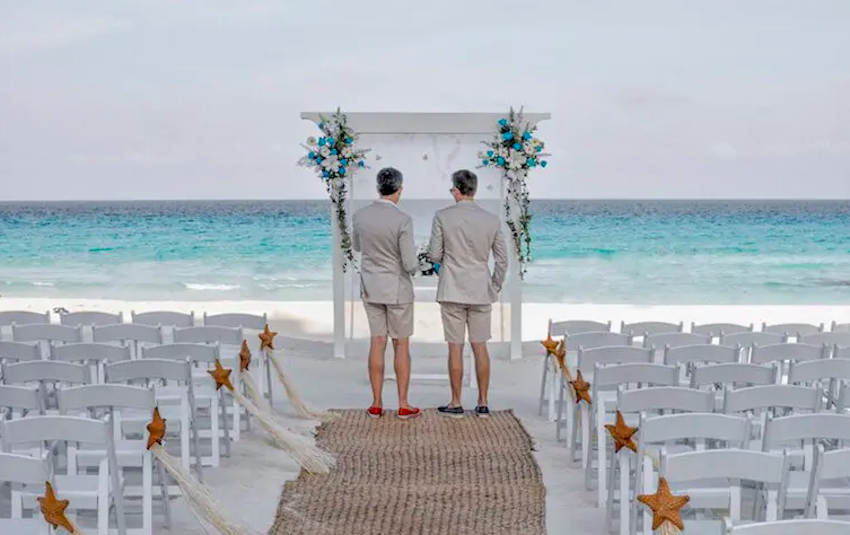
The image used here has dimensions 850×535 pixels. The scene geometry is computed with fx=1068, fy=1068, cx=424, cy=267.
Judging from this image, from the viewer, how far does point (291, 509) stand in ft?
16.8

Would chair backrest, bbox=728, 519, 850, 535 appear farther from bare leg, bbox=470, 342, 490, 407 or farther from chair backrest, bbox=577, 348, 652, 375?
bare leg, bbox=470, 342, 490, 407

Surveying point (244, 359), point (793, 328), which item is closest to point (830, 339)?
point (793, 328)

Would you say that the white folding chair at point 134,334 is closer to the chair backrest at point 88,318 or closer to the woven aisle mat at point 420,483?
the chair backrest at point 88,318

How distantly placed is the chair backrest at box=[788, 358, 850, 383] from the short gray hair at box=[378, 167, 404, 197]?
2697mm

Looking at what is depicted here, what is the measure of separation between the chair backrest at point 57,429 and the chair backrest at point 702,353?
3171 mm

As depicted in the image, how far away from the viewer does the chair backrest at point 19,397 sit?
15.9ft

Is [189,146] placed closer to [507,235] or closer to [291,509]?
[507,235]

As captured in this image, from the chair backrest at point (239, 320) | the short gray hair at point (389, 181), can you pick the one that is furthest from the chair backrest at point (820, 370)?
the chair backrest at point (239, 320)

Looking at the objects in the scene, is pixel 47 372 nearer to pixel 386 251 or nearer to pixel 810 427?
pixel 386 251

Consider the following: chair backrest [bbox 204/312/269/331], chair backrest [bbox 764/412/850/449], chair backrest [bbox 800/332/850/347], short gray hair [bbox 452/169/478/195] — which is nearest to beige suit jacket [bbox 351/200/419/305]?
short gray hair [bbox 452/169/478/195]

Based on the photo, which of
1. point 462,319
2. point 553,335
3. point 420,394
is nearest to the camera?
point 462,319

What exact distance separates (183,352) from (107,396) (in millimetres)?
1378

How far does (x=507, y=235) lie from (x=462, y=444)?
9.29ft

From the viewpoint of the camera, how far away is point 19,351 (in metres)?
6.29
